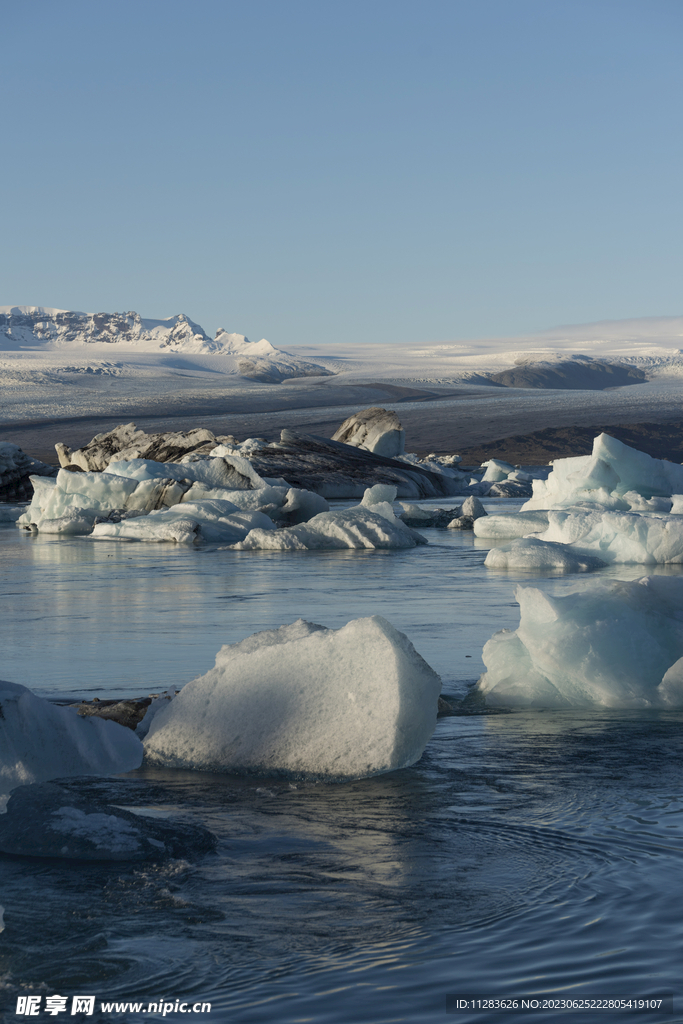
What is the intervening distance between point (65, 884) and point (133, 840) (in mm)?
250

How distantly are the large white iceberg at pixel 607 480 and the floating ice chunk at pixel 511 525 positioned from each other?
1.07 meters

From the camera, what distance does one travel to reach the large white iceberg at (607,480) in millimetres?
17656

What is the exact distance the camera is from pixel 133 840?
309 centimetres

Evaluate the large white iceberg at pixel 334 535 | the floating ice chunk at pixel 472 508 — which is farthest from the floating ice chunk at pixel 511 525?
the floating ice chunk at pixel 472 508

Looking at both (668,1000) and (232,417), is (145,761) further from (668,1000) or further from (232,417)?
(232,417)

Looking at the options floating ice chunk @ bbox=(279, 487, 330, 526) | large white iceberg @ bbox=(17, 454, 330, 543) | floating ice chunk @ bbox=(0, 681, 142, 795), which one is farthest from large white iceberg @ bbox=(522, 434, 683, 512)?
floating ice chunk @ bbox=(0, 681, 142, 795)

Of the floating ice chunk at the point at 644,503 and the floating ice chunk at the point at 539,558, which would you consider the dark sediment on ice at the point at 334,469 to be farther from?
the floating ice chunk at the point at 539,558

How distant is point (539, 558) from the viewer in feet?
38.4

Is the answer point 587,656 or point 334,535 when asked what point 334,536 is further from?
point 587,656

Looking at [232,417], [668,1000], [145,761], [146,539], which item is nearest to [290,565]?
[146,539]

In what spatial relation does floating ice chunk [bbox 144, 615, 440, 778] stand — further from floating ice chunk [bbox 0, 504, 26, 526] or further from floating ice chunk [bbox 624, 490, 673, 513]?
floating ice chunk [bbox 0, 504, 26, 526]

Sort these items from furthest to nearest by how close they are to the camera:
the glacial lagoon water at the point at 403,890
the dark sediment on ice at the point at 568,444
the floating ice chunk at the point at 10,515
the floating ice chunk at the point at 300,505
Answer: the dark sediment on ice at the point at 568,444
the floating ice chunk at the point at 10,515
the floating ice chunk at the point at 300,505
the glacial lagoon water at the point at 403,890

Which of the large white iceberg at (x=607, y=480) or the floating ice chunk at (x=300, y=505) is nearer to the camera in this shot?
the large white iceberg at (x=607, y=480)

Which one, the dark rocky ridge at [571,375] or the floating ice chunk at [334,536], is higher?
the dark rocky ridge at [571,375]
